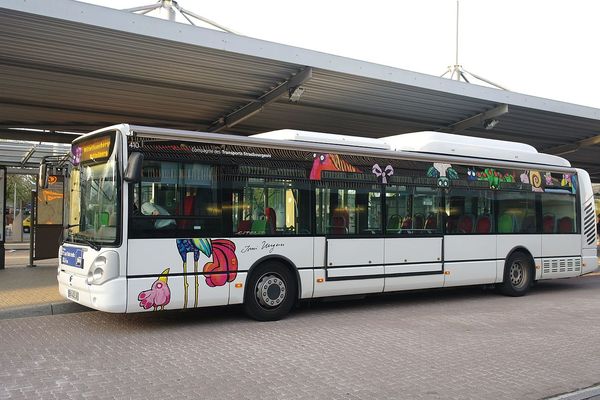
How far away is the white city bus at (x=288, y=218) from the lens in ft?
25.4

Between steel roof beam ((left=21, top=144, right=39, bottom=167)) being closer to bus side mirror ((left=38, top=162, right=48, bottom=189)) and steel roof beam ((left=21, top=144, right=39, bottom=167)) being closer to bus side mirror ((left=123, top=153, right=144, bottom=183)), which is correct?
bus side mirror ((left=38, top=162, right=48, bottom=189))

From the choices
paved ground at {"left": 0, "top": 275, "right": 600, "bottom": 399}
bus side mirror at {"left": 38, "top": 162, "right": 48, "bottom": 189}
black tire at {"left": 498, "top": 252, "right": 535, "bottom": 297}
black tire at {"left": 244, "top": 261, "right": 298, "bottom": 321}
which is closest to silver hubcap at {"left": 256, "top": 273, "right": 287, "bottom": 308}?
black tire at {"left": 244, "top": 261, "right": 298, "bottom": 321}

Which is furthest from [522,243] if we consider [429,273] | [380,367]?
[380,367]

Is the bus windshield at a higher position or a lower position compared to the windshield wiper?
higher

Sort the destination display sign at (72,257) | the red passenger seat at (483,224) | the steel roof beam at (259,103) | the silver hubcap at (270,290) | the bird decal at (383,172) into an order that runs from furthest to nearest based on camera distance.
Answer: the steel roof beam at (259,103) < the red passenger seat at (483,224) < the bird decal at (383,172) < the silver hubcap at (270,290) < the destination display sign at (72,257)

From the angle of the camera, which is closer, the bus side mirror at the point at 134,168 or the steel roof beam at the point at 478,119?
the bus side mirror at the point at 134,168

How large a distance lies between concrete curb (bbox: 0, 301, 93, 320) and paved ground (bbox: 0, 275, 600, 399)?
0.94ft

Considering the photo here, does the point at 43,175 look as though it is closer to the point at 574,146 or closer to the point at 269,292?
the point at 269,292

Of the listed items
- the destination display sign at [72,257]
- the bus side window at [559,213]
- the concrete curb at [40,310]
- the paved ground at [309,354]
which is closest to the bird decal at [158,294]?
the paved ground at [309,354]

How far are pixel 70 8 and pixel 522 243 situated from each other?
386 inches

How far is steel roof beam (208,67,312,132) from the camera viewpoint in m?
11.7

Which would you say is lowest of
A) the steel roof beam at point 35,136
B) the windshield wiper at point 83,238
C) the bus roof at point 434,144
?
the windshield wiper at point 83,238

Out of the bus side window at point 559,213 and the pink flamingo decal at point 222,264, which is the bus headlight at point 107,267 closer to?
the pink flamingo decal at point 222,264

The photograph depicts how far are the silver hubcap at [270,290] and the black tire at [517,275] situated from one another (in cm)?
542
